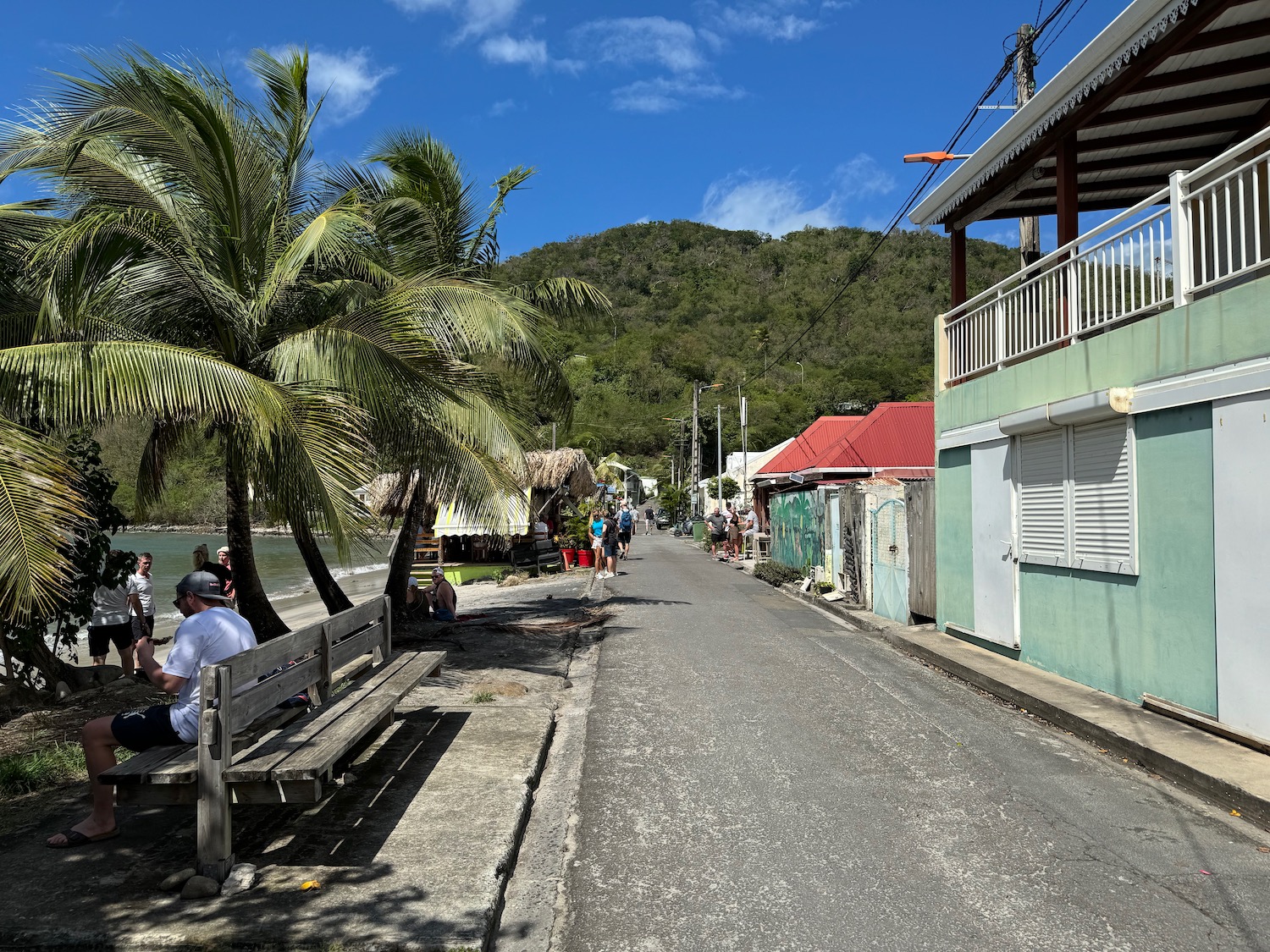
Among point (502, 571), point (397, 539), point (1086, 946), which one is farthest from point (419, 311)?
point (502, 571)

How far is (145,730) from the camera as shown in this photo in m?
4.72

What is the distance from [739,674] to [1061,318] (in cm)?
481

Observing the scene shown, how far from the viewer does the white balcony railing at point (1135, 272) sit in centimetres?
720

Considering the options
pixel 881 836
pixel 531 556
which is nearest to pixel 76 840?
pixel 881 836

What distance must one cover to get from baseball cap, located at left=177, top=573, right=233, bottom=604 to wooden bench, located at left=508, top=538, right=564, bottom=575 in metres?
20.1

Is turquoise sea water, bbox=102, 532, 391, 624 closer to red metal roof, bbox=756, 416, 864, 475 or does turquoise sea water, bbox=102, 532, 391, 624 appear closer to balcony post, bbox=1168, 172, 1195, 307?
balcony post, bbox=1168, 172, 1195, 307

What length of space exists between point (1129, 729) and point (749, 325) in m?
62.3

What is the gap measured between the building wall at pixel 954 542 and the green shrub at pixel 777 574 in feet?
28.0

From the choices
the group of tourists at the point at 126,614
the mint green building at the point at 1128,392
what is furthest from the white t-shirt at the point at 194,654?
the mint green building at the point at 1128,392

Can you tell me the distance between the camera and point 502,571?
82.7 ft

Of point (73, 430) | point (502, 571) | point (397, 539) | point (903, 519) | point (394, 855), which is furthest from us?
point (502, 571)

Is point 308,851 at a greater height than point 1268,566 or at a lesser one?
lesser

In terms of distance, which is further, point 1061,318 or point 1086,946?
point 1061,318

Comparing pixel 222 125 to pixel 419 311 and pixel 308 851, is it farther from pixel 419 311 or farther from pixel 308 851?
pixel 308 851
